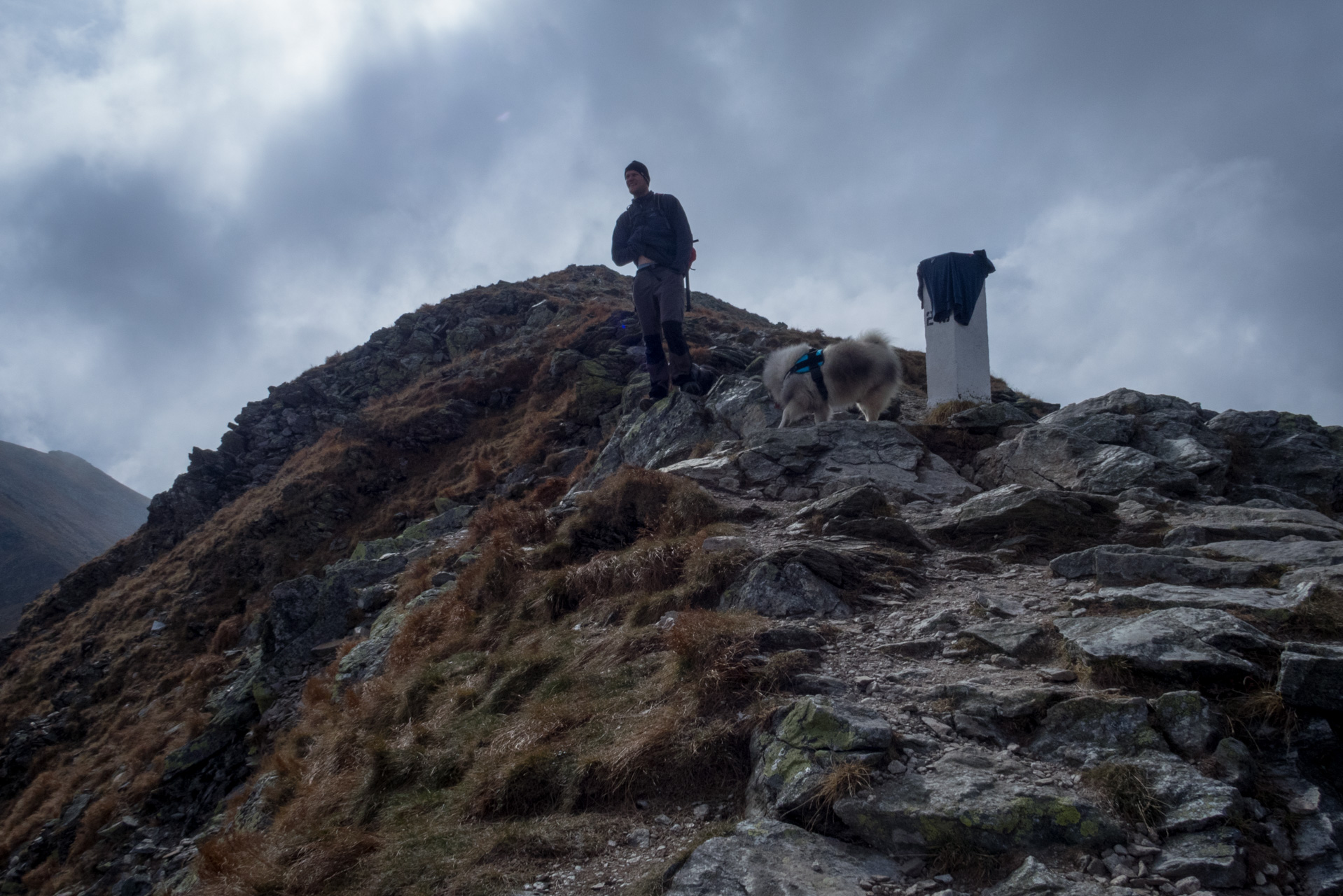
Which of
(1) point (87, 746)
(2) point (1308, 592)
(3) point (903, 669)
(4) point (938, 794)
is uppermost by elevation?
(2) point (1308, 592)

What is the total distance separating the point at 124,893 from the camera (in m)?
7.69

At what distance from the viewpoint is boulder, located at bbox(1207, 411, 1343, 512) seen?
9305 millimetres

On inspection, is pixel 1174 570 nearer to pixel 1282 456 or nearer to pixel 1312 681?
pixel 1312 681

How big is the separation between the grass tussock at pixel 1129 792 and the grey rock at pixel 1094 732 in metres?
0.14

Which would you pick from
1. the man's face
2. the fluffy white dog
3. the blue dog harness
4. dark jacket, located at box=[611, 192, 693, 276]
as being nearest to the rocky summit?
the fluffy white dog

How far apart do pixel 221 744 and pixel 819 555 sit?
30.1ft

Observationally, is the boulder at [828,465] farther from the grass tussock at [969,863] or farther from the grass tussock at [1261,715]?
the grass tussock at [969,863]

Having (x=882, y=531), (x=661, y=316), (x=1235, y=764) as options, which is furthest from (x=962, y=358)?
(x=1235, y=764)

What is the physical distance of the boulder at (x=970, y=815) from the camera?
3021 millimetres

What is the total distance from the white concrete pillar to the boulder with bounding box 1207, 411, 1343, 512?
3.25 m

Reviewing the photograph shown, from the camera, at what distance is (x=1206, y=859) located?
2.75 metres

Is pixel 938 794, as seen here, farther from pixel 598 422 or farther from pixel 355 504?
pixel 355 504

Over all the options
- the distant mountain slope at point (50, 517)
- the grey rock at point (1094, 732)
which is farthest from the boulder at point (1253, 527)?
the distant mountain slope at point (50, 517)

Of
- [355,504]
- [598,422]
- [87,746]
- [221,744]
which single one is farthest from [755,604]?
[355,504]
